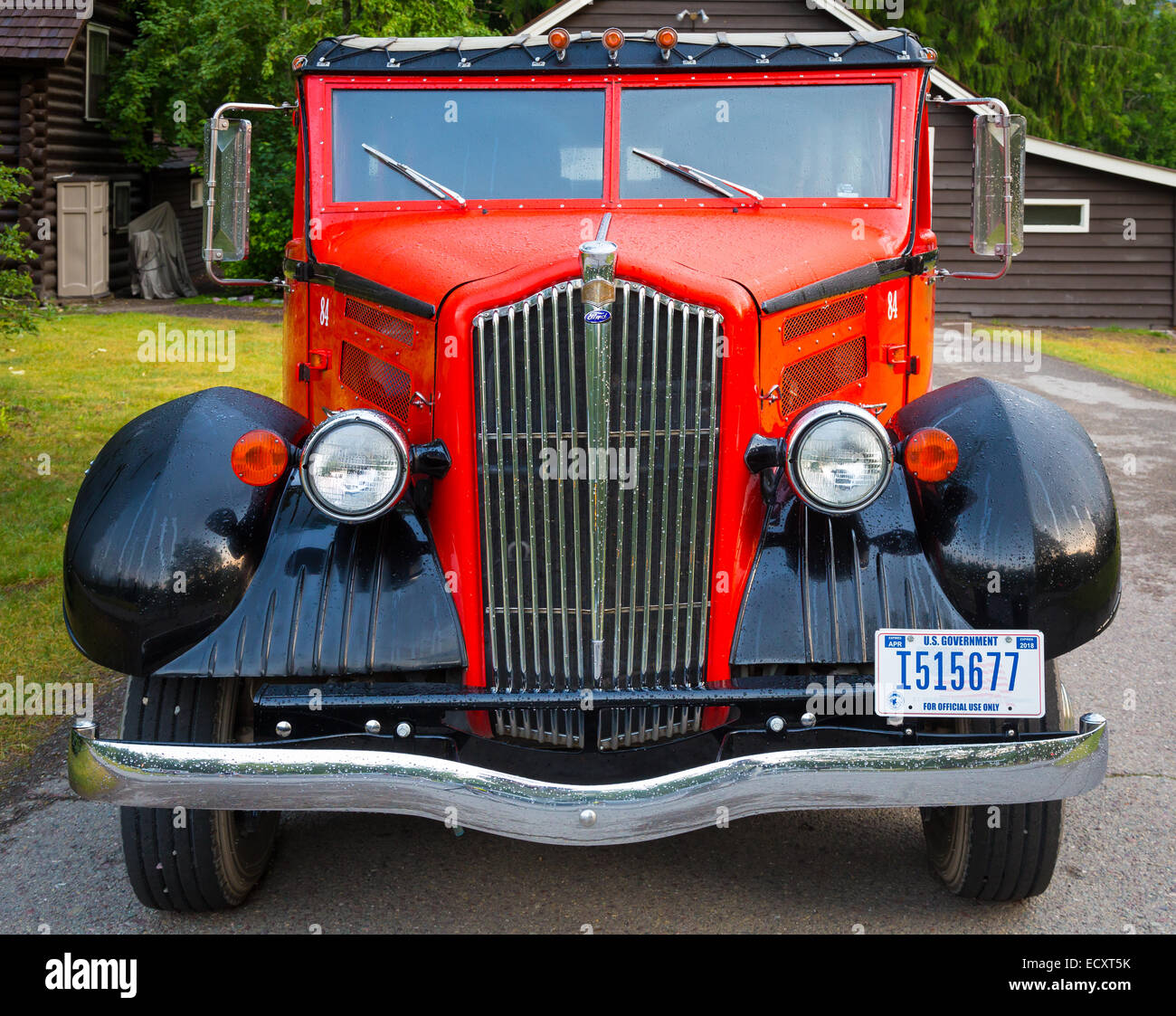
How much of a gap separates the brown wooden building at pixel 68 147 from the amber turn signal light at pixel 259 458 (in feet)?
57.5

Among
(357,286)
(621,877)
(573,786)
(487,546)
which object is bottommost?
(621,877)

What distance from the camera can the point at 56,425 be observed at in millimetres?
9914

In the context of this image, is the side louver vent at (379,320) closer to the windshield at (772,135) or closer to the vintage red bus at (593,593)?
the vintage red bus at (593,593)

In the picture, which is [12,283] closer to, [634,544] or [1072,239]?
[634,544]

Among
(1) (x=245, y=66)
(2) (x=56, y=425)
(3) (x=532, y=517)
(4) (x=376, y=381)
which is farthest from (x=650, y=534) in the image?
(1) (x=245, y=66)

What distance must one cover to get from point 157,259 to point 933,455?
2108 cm

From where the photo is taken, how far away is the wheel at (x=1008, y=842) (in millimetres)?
3230

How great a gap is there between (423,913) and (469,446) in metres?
1.32

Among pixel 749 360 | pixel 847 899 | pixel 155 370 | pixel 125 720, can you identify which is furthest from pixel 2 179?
pixel 847 899

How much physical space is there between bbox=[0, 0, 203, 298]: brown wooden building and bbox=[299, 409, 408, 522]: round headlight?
17795mm

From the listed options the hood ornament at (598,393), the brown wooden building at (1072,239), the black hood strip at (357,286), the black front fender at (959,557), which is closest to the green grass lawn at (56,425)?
the black hood strip at (357,286)

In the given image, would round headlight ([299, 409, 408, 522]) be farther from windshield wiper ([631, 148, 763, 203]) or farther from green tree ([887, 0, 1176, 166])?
green tree ([887, 0, 1176, 166])

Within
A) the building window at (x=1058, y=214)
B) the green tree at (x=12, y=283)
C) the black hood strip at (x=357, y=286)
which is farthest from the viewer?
the building window at (x=1058, y=214)
